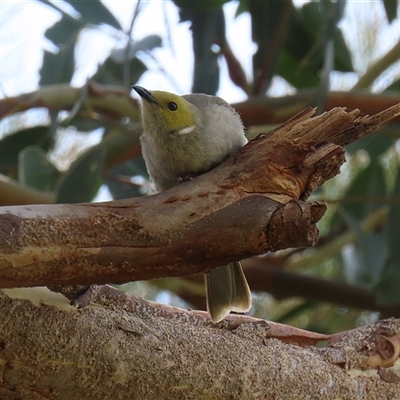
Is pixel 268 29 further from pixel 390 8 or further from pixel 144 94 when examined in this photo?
pixel 144 94

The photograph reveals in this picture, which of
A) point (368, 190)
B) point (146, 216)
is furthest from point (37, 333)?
point (368, 190)

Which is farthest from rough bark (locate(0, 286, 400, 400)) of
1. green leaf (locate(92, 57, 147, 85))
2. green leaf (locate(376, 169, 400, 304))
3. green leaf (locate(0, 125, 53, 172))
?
green leaf (locate(0, 125, 53, 172))

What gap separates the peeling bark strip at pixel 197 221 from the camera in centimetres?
123

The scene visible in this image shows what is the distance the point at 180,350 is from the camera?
1478 millimetres

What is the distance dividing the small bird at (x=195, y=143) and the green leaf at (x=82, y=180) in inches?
34.1

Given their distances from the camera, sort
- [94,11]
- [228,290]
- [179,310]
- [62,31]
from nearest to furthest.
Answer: [179,310], [228,290], [94,11], [62,31]

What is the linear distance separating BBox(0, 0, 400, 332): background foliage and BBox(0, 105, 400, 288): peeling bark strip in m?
1.37

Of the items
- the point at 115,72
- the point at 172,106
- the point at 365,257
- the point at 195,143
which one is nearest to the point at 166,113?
the point at 172,106

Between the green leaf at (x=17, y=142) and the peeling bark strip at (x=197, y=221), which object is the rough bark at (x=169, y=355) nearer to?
the peeling bark strip at (x=197, y=221)

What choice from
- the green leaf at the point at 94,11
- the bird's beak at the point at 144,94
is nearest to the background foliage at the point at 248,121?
the green leaf at the point at 94,11

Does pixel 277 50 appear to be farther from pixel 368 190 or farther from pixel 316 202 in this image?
pixel 316 202

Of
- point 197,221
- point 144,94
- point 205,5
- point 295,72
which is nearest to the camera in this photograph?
point 197,221

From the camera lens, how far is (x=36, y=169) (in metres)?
3.08

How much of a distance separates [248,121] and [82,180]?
0.85 metres
